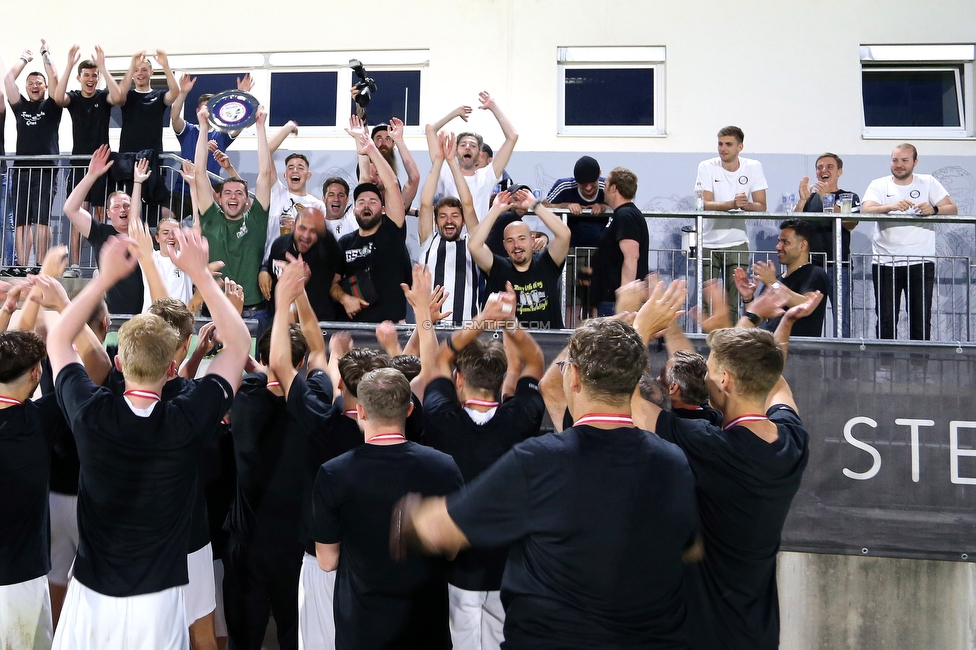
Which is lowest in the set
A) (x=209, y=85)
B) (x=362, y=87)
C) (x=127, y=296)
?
(x=127, y=296)

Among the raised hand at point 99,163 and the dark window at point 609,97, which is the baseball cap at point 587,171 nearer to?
the dark window at point 609,97

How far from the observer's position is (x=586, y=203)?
761 cm

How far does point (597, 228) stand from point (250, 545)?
174 inches

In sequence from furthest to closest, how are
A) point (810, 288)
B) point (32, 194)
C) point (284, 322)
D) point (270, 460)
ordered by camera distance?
1. point (32, 194)
2. point (810, 288)
3. point (270, 460)
4. point (284, 322)

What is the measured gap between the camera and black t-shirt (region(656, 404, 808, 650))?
300cm

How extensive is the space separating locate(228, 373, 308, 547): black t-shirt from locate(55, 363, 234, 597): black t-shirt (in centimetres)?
94

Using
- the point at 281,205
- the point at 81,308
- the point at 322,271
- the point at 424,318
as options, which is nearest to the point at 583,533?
the point at 424,318

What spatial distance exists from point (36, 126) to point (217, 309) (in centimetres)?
721

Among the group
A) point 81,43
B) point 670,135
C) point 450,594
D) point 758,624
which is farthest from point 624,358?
point 81,43

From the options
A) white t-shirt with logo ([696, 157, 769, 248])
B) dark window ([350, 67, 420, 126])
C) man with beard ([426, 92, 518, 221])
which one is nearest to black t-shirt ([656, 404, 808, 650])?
man with beard ([426, 92, 518, 221])

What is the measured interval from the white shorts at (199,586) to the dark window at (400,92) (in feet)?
25.0

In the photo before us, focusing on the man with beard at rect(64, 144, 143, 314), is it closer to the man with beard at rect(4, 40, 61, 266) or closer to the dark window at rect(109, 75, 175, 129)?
the man with beard at rect(4, 40, 61, 266)

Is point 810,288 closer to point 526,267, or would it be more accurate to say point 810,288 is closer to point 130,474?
point 526,267

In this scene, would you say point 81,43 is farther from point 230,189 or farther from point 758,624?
point 758,624
